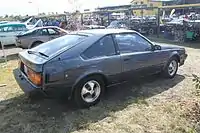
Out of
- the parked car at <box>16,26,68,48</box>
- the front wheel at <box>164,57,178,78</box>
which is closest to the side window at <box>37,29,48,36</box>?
the parked car at <box>16,26,68,48</box>

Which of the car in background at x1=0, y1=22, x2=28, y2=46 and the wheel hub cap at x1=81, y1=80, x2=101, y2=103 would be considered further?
the car in background at x1=0, y1=22, x2=28, y2=46

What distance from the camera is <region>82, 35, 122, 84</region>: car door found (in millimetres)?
4871

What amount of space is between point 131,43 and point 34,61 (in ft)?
7.17

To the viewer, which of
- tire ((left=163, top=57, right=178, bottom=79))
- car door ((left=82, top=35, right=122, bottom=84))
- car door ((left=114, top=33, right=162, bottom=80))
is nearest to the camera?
car door ((left=82, top=35, right=122, bottom=84))

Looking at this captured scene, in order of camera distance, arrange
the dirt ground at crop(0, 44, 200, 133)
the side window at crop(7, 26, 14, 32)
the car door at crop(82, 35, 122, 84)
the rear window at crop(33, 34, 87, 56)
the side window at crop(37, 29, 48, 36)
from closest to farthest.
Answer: the dirt ground at crop(0, 44, 200, 133) < the car door at crop(82, 35, 122, 84) < the rear window at crop(33, 34, 87, 56) < the side window at crop(37, 29, 48, 36) < the side window at crop(7, 26, 14, 32)

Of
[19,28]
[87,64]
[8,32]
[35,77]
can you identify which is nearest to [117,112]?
[87,64]

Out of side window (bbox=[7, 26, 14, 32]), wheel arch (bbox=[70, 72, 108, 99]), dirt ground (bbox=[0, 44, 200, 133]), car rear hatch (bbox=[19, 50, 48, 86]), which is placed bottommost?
dirt ground (bbox=[0, 44, 200, 133])

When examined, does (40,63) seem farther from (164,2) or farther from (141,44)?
(164,2)

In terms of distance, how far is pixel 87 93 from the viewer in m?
4.92

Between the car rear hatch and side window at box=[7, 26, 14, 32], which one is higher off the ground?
side window at box=[7, 26, 14, 32]

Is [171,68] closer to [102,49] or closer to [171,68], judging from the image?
[171,68]

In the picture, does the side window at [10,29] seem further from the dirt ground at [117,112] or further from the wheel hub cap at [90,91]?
the wheel hub cap at [90,91]

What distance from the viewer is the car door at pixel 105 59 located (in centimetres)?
487

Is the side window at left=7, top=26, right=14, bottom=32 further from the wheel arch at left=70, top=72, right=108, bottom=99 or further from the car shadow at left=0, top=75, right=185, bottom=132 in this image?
the wheel arch at left=70, top=72, right=108, bottom=99
